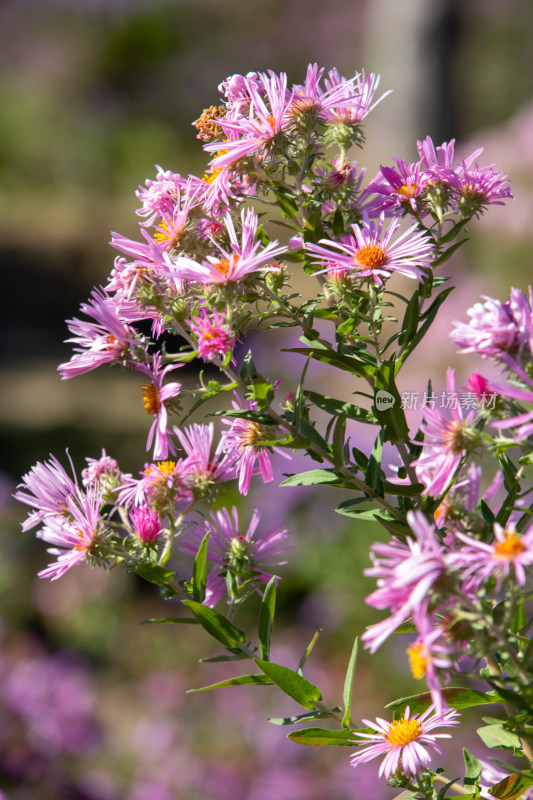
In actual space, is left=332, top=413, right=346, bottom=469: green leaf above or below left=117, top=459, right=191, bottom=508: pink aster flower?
above

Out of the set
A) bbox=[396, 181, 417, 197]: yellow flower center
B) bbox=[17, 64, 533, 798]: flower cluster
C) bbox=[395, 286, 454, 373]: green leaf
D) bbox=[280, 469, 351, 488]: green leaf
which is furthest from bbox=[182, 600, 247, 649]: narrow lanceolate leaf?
bbox=[396, 181, 417, 197]: yellow flower center

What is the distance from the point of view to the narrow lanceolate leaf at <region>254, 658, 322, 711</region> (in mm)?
586

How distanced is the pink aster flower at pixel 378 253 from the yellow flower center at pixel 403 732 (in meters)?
0.29

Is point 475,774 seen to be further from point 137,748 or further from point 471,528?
point 137,748

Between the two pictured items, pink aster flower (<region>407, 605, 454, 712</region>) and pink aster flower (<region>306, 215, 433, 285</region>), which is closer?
pink aster flower (<region>407, 605, 454, 712</region>)

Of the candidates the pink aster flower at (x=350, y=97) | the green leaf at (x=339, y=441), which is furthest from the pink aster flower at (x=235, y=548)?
the pink aster flower at (x=350, y=97)

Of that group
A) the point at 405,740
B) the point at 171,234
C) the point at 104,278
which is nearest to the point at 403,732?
the point at 405,740

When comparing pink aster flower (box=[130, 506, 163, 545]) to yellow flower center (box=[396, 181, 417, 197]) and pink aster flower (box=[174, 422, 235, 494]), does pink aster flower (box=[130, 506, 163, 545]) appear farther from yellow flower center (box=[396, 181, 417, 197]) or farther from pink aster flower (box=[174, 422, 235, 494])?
yellow flower center (box=[396, 181, 417, 197])

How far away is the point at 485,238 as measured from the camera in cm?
362

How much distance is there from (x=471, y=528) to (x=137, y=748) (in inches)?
80.6

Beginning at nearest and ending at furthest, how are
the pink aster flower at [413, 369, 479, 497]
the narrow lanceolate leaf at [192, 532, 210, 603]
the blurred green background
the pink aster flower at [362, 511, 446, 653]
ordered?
1. the pink aster flower at [362, 511, 446, 653]
2. the pink aster flower at [413, 369, 479, 497]
3. the narrow lanceolate leaf at [192, 532, 210, 603]
4. the blurred green background

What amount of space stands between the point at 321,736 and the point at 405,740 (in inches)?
2.2

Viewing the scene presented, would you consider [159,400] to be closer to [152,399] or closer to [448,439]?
[152,399]

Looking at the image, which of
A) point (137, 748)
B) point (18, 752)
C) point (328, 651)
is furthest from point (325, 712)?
point (328, 651)
